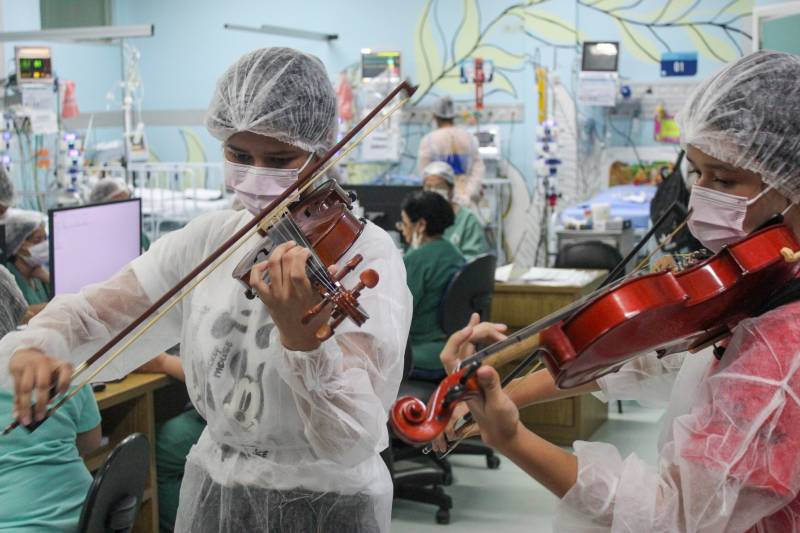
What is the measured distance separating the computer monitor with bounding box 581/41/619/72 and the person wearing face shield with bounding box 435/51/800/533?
6207mm

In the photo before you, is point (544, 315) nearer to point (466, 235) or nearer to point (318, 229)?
point (466, 235)

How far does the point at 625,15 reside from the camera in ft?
26.0

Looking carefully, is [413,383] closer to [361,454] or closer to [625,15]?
[361,454]

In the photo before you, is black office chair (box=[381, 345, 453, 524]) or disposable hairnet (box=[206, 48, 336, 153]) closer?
disposable hairnet (box=[206, 48, 336, 153])

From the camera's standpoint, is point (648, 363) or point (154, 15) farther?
point (154, 15)

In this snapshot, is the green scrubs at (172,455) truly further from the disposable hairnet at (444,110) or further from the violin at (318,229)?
the disposable hairnet at (444,110)

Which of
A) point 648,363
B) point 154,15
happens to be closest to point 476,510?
point 648,363

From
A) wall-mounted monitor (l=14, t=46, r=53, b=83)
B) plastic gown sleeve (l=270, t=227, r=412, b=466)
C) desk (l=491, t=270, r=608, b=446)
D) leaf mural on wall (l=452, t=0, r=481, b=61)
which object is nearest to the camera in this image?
plastic gown sleeve (l=270, t=227, r=412, b=466)

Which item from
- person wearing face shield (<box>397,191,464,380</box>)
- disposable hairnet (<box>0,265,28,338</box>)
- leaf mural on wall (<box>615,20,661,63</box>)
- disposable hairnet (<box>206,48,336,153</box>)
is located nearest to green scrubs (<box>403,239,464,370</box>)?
person wearing face shield (<box>397,191,464,380</box>)

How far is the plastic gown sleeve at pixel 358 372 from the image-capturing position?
1.48 metres

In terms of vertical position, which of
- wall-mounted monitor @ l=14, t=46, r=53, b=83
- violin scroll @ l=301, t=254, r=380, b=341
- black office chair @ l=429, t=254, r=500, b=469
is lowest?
black office chair @ l=429, t=254, r=500, b=469

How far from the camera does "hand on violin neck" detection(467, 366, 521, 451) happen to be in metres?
1.19

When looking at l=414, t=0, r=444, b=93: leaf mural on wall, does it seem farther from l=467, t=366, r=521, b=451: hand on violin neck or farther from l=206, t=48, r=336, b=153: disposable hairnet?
l=467, t=366, r=521, b=451: hand on violin neck

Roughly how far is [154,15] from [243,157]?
7.82 m
